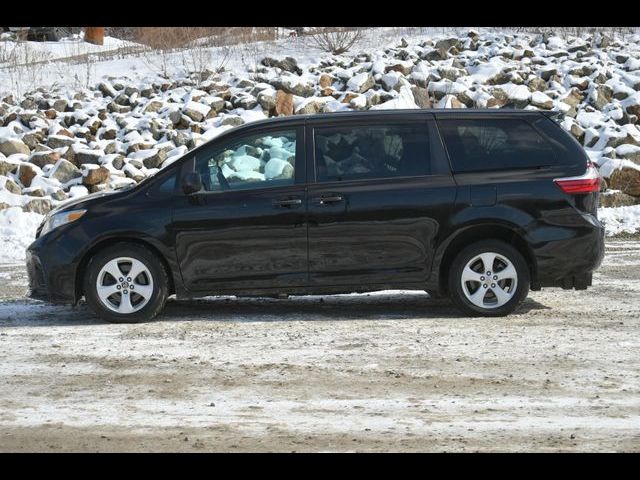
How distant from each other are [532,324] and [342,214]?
178cm

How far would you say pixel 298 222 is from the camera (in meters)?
9.35

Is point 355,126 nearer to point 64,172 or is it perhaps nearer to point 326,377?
point 326,377

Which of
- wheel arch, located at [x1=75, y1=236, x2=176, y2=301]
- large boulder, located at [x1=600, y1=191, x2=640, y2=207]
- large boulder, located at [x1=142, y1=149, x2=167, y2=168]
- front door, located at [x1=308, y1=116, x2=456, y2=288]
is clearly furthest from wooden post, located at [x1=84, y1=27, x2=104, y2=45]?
front door, located at [x1=308, y1=116, x2=456, y2=288]

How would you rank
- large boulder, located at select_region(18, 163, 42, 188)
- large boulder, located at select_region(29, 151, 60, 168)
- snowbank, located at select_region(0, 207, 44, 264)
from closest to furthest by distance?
snowbank, located at select_region(0, 207, 44, 264), large boulder, located at select_region(18, 163, 42, 188), large boulder, located at select_region(29, 151, 60, 168)

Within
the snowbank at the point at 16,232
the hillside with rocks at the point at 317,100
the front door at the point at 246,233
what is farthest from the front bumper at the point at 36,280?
the hillside with rocks at the point at 317,100

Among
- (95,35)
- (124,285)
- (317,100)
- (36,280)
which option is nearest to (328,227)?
(124,285)

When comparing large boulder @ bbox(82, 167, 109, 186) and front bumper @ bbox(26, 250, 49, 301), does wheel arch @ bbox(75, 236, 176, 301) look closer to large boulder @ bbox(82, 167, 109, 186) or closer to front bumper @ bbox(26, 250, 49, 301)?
front bumper @ bbox(26, 250, 49, 301)

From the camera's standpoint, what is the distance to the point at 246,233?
9.36 metres

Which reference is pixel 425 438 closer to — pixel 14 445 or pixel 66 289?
pixel 14 445

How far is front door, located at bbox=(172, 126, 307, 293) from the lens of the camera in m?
9.36

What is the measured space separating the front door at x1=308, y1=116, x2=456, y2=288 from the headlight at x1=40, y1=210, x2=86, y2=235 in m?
1.96

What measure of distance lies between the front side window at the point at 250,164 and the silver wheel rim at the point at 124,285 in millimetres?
886
